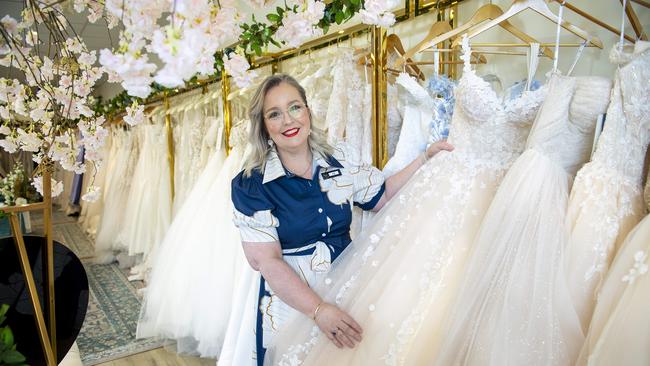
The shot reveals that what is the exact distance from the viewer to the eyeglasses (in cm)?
136

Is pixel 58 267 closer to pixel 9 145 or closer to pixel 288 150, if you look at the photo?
pixel 9 145

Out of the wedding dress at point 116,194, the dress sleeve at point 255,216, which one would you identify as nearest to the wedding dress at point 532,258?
the dress sleeve at point 255,216

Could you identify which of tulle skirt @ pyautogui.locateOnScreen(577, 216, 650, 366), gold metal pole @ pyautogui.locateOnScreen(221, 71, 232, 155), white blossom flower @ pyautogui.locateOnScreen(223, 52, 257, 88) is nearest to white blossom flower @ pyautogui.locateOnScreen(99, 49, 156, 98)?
white blossom flower @ pyautogui.locateOnScreen(223, 52, 257, 88)

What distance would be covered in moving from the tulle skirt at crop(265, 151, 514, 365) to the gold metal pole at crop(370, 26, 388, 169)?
391 mm

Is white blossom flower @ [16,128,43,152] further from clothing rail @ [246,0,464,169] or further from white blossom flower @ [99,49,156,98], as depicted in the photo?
clothing rail @ [246,0,464,169]

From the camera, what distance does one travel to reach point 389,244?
124 centimetres

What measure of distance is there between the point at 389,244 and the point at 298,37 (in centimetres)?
64

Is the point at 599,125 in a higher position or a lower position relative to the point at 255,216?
higher

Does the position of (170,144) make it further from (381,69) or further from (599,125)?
(599,125)

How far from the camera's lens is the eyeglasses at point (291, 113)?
53.4 inches

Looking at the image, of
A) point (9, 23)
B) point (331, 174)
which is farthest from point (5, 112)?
point (331, 174)

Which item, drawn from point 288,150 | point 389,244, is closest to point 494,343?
point 389,244

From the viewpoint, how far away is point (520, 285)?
2.95ft

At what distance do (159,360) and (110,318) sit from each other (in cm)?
83
